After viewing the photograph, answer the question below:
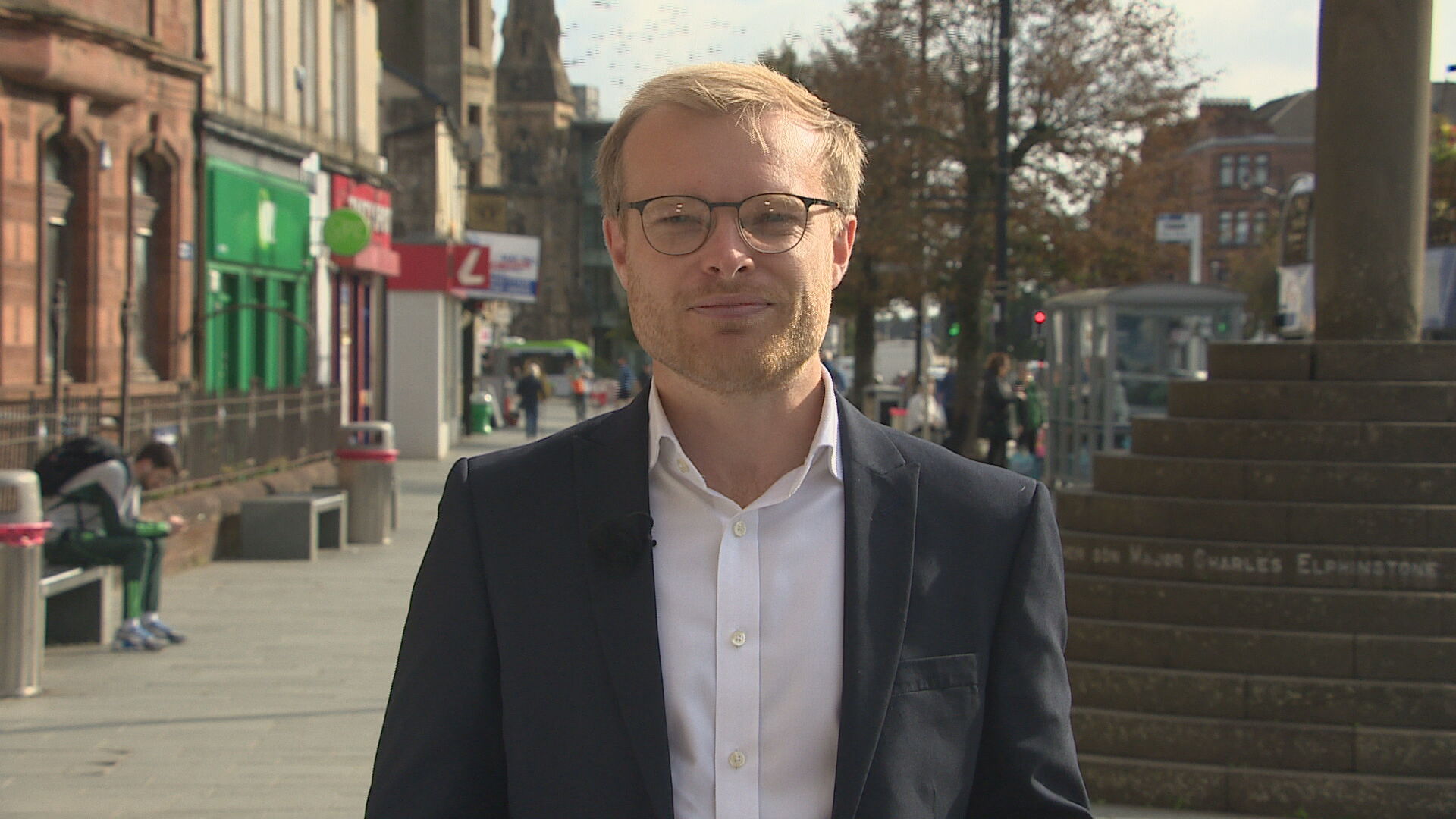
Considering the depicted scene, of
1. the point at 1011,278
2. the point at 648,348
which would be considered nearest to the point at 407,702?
the point at 648,348

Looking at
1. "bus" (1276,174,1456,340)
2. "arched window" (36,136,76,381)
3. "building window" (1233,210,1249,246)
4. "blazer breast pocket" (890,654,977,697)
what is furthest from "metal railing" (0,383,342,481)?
"building window" (1233,210,1249,246)

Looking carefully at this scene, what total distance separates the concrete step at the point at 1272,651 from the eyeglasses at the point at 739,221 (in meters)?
5.14

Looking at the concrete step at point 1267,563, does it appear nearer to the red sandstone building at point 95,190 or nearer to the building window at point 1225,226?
the red sandstone building at point 95,190

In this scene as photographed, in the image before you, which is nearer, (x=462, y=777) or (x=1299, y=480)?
(x=462, y=777)

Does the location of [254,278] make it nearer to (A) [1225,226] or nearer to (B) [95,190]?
(B) [95,190]

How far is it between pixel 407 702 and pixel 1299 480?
5.89 meters

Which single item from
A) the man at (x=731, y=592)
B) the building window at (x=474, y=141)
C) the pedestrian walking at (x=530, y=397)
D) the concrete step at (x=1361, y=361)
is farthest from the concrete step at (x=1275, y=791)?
the building window at (x=474, y=141)

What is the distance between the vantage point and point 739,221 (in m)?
2.35

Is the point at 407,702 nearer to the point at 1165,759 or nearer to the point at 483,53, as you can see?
the point at 1165,759

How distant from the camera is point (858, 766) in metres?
2.27

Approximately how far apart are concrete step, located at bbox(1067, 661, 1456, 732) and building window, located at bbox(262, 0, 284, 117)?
19.7 meters

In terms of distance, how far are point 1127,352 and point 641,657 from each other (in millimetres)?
20768

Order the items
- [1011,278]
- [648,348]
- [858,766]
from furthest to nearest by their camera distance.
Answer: [1011,278], [648,348], [858,766]

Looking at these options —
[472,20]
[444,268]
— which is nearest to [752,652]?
[444,268]
